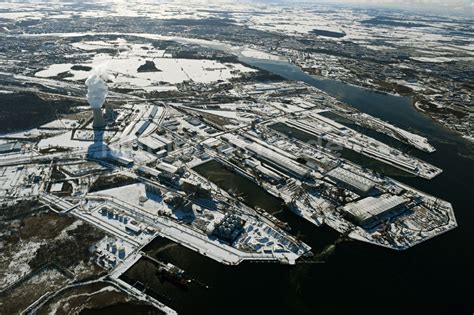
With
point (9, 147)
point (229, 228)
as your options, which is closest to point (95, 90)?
point (9, 147)

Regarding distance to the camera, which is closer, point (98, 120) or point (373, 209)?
point (373, 209)

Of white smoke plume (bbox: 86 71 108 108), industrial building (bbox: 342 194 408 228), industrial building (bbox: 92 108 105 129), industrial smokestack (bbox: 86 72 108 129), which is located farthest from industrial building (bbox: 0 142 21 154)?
industrial building (bbox: 342 194 408 228)

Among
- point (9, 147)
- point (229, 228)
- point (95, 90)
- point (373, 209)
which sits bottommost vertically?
point (9, 147)

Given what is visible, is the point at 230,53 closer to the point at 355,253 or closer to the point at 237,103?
the point at 237,103

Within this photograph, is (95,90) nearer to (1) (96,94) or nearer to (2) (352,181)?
(1) (96,94)

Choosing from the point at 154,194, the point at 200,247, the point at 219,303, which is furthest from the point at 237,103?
the point at 219,303

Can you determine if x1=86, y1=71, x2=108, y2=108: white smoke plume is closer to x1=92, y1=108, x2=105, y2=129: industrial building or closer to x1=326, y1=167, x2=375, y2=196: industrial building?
x1=92, y1=108, x2=105, y2=129: industrial building

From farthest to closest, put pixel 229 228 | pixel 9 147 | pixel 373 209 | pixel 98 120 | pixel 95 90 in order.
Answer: pixel 98 120
pixel 95 90
pixel 9 147
pixel 373 209
pixel 229 228
